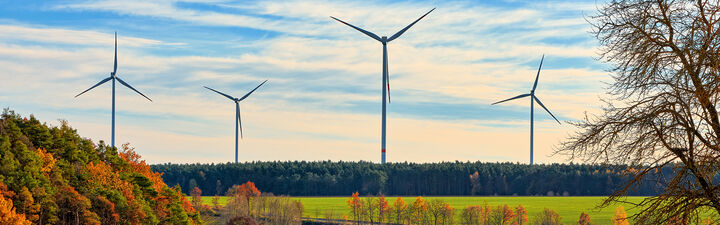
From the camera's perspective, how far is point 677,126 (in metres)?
26.1

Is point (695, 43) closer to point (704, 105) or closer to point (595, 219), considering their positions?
point (704, 105)

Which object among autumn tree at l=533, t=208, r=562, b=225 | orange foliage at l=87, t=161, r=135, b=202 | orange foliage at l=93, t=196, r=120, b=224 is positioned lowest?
autumn tree at l=533, t=208, r=562, b=225

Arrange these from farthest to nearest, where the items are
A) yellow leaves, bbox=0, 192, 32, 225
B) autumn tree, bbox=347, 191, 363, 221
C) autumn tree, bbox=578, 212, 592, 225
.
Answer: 1. autumn tree, bbox=347, 191, 363, 221
2. autumn tree, bbox=578, 212, 592, 225
3. yellow leaves, bbox=0, 192, 32, 225

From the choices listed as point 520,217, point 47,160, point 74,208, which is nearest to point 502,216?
point 520,217

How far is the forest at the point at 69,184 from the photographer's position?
67875mm

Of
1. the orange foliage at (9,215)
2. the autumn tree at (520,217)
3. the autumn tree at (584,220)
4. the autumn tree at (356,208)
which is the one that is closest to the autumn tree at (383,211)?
the autumn tree at (356,208)

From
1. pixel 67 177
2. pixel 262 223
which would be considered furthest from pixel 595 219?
pixel 67 177

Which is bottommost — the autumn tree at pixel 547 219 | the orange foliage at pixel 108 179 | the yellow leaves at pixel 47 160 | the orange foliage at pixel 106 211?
the autumn tree at pixel 547 219

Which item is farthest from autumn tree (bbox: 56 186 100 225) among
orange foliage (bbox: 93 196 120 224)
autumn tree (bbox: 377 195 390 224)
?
autumn tree (bbox: 377 195 390 224)

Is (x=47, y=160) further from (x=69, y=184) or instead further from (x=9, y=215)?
(x=9, y=215)

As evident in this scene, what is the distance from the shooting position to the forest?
6788 cm

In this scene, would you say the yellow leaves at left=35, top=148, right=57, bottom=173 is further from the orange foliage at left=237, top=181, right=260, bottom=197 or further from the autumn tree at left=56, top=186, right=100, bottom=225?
the orange foliage at left=237, top=181, right=260, bottom=197

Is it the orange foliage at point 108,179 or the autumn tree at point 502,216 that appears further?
the autumn tree at point 502,216

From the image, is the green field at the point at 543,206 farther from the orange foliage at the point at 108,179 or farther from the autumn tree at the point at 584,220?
the orange foliage at the point at 108,179
